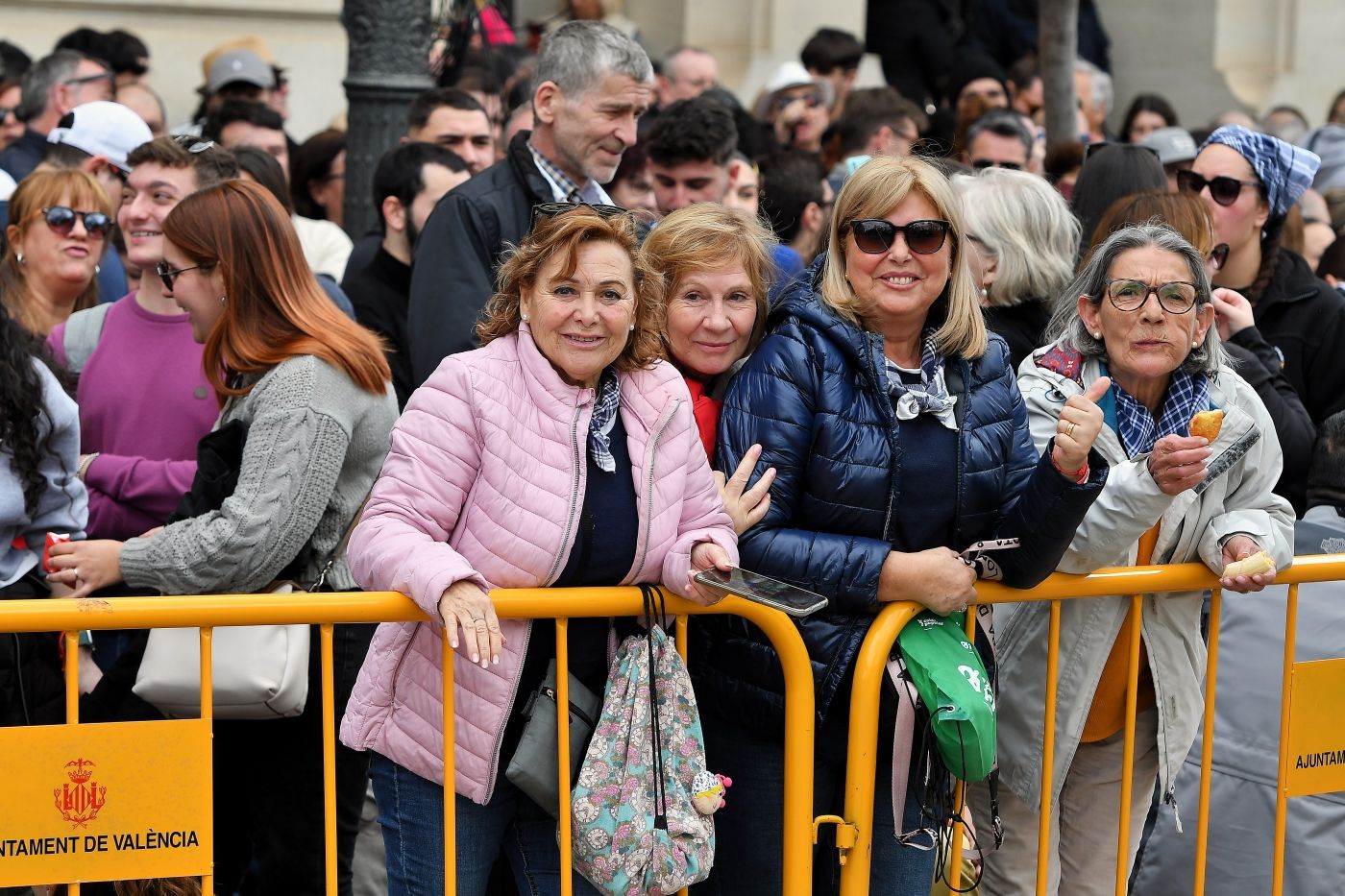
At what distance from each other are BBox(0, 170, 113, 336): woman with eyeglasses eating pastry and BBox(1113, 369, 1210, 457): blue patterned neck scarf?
11.0 feet

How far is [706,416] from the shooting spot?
4121 mm

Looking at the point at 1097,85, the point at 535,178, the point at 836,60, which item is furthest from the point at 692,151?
the point at 1097,85

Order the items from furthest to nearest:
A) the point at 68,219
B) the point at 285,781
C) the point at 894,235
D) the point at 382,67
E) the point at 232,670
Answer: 1. the point at 382,67
2. the point at 68,219
3. the point at 285,781
4. the point at 232,670
5. the point at 894,235

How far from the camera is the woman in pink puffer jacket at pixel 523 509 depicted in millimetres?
3562

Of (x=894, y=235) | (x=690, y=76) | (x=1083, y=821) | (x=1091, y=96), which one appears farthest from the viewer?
(x=1091, y=96)

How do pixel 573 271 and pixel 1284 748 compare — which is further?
pixel 1284 748

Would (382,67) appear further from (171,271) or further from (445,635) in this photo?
(445,635)

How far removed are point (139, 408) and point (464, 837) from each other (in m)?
1.73

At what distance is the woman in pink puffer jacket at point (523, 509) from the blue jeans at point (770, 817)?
421mm

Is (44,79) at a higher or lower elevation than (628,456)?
higher

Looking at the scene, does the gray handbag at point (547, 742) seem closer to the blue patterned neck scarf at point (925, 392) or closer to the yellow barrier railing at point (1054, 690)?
the yellow barrier railing at point (1054, 690)

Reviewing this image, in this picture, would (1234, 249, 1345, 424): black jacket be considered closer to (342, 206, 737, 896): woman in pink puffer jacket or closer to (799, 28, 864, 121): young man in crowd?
(342, 206, 737, 896): woman in pink puffer jacket

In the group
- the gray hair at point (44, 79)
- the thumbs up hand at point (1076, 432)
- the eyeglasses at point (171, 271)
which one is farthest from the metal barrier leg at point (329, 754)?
the gray hair at point (44, 79)

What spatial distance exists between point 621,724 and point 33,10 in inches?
352
